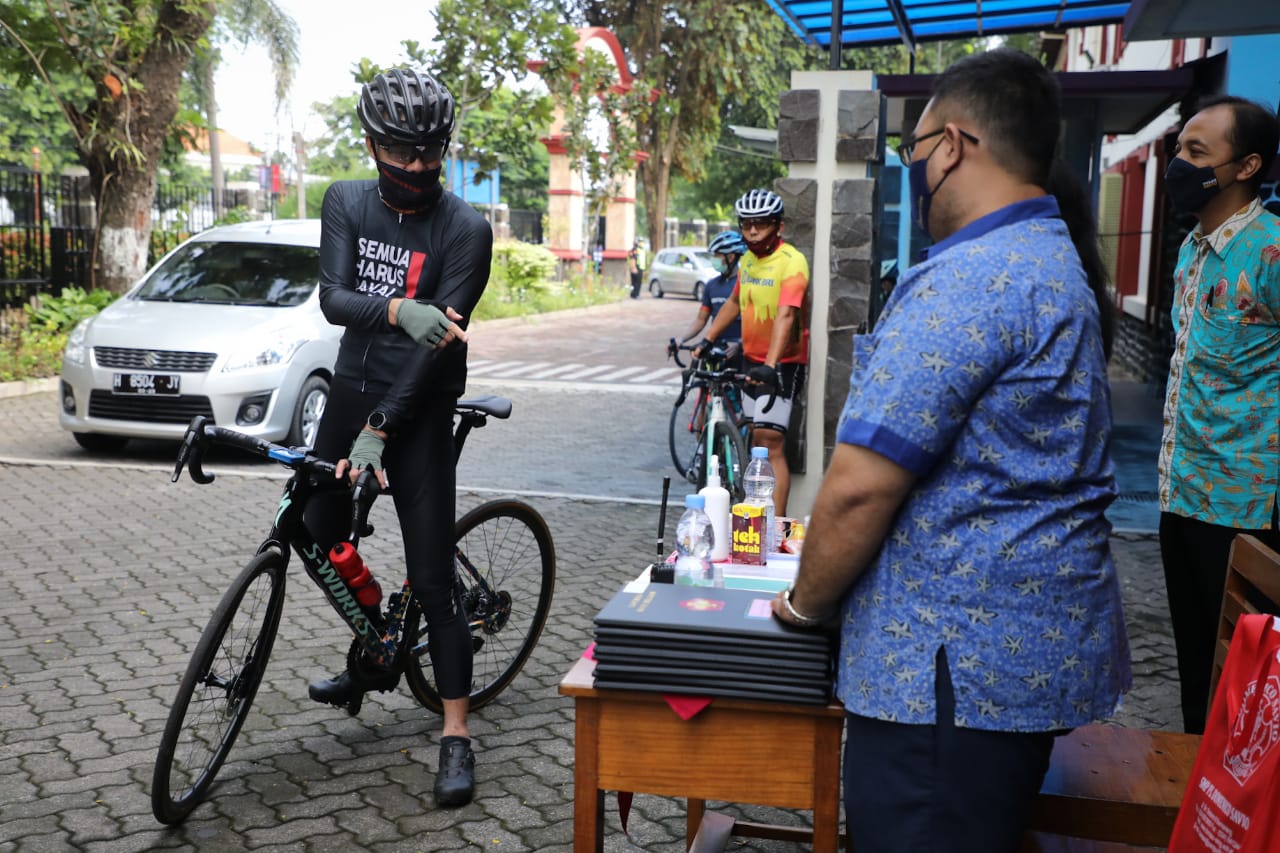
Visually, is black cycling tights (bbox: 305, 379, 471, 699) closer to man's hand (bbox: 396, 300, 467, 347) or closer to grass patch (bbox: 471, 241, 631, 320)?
man's hand (bbox: 396, 300, 467, 347)

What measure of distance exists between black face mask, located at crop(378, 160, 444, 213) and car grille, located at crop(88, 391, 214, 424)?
6.58m

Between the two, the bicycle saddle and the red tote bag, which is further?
the bicycle saddle

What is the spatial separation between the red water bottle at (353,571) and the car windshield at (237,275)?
725cm

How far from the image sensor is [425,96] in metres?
3.92

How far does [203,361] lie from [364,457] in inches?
270

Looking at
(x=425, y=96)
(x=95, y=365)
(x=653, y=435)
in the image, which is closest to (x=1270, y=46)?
(x=653, y=435)

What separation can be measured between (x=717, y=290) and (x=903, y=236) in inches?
376

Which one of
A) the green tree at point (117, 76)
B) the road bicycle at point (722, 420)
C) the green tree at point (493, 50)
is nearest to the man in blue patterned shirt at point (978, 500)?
the road bicycle at point (722, 420)

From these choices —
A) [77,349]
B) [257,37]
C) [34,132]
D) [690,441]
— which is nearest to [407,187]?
[690,441]

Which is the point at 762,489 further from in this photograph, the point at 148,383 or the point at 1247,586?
the point at 148,383

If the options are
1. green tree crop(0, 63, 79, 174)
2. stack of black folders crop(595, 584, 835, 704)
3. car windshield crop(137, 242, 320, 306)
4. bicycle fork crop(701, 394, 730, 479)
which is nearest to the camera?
stack of black folders crop(595, 584, 835, 704)

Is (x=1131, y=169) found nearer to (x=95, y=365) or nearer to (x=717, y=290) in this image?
(x=717, y=290)

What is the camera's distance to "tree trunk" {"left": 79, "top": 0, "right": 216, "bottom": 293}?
15.4 metres

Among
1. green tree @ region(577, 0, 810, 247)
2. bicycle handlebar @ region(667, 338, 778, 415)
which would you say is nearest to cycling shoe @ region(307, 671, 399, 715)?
bicycle handlebar @ region(667, 338, 778, 415)
